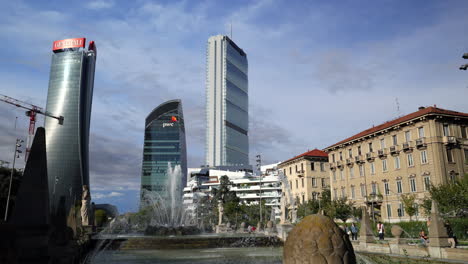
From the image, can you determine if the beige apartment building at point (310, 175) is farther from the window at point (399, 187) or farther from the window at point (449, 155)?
the window at point (449, 155)

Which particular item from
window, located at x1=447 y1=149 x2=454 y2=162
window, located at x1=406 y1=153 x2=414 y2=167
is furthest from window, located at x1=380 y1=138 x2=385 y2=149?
window, located at x1=447 y1=149 x2=454 y2=162

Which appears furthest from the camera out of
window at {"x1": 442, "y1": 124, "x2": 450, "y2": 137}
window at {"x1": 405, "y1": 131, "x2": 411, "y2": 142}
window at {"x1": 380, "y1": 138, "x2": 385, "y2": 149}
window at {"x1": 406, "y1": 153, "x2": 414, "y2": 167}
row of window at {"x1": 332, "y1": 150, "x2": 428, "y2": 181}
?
window at {"x1": 380, "y1": 138, "x2": 385, "y2": 149}

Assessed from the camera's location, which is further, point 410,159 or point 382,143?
point 382,143

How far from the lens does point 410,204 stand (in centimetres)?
4422

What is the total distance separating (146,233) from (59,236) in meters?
21.6

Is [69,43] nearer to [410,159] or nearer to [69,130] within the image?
[69,130]

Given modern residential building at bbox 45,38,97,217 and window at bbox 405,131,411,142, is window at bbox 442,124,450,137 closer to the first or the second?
window at bbox 405,131,411,142

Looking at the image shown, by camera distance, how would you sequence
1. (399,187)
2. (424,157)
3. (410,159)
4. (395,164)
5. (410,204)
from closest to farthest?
(410,204)
(424,157)
(410,159)
(399,187)
(395,164)

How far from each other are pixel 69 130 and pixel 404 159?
4863 inches

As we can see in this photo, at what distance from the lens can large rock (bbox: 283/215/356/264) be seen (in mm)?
5234

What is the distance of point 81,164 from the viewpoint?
139625 mm

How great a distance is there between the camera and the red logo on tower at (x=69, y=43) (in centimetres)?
16038

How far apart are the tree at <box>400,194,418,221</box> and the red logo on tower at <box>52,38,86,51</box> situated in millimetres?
154542

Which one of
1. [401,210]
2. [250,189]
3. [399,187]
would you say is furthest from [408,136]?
[250,189]
